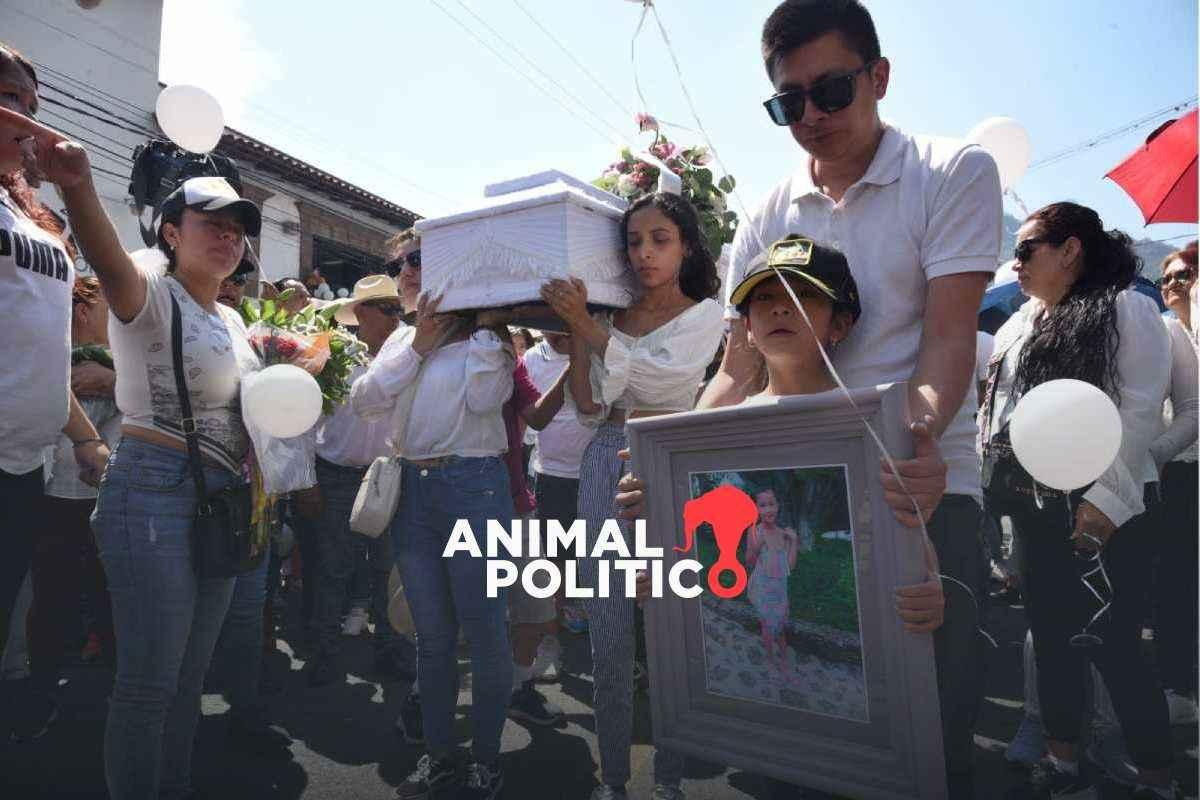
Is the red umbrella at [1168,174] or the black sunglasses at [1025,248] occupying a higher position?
the red umbrella at [1168,174]

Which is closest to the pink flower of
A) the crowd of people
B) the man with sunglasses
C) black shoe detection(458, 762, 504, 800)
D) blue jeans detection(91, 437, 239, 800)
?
the crowd of people

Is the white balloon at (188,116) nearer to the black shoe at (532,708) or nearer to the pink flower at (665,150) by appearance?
the pink flower at (665,150)

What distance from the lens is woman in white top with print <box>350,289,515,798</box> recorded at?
265cm

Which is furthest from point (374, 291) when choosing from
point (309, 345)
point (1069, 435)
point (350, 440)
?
point (1069, 435)

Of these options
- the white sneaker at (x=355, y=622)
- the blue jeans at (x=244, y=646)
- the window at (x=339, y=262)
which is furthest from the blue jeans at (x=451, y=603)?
the window at (x=339, y=262)

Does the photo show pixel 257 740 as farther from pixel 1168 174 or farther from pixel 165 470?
pixel 1168 174

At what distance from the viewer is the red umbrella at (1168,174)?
11.3ft

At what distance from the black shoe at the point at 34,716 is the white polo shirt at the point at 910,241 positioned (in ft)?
12.2

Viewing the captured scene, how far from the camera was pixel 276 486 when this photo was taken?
8.21 ft

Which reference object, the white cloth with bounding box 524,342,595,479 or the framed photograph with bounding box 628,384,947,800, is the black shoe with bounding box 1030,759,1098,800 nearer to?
the framed photograph with bounding box 628,384,947,800

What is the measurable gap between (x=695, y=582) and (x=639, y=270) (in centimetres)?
132

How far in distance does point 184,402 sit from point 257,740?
1734 millimetres

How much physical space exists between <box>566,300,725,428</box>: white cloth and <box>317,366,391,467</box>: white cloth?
219cm

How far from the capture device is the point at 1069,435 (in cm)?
197
